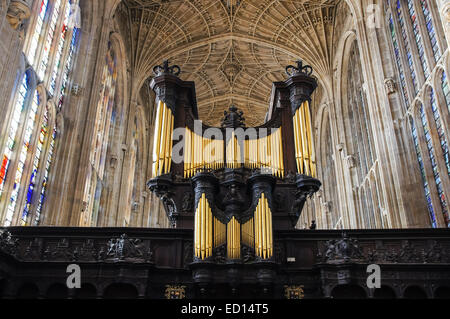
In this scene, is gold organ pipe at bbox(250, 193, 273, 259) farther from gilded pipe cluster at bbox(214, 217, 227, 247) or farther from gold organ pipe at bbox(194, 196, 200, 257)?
gold organ pipe at bbox(194, 196, 200, 257)

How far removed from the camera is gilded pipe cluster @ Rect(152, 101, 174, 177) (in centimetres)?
1306

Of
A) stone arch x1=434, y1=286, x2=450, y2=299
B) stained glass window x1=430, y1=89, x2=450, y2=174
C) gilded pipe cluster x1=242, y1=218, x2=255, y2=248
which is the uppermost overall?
stained glass window x1=430, y1=89, x2=450, y2=174

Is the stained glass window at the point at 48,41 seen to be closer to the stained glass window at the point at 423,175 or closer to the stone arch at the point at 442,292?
the stone arch at the point at 442,292

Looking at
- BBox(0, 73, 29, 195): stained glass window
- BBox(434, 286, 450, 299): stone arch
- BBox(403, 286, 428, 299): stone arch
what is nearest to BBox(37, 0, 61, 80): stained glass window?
BBox(0, 73, 29, 195): stained glass window

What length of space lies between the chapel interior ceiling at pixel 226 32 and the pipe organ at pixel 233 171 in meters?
14.8

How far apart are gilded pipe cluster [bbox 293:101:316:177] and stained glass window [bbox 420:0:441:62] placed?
5.74 m

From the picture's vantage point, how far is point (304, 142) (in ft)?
44.3

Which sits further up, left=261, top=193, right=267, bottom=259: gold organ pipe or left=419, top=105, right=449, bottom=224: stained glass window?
left=419, top=105, right=449, bottom=224: stained glass window

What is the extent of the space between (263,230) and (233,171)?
2.35 m

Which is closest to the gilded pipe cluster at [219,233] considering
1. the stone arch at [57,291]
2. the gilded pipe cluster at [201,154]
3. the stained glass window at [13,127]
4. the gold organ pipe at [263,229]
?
the gold organ pipe at [263,229]

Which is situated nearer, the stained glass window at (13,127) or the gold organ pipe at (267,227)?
the gold organ pipe at (267,227)

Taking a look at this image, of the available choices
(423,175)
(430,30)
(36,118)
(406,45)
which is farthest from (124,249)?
(406,45)

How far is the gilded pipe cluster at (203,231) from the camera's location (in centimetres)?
1061

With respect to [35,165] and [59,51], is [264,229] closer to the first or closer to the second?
[35,165]
